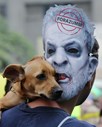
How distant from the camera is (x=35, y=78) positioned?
3279 mm

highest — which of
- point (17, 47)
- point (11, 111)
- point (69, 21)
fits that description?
point (69, 21)

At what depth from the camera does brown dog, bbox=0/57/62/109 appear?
10.7 ft

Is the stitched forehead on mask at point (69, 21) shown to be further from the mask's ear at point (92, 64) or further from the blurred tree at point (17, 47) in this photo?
the blurred tree at point (17, 47)

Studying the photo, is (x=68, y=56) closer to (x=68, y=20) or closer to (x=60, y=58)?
(x=60, y=58)

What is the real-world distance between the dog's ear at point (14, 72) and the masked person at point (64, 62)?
5.4 inches

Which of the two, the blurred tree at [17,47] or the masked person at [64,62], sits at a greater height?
the masked person at [64,62]

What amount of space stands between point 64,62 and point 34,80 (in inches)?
6.8

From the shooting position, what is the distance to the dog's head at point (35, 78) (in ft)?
10.6

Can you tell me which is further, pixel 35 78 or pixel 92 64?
pixel 92 64

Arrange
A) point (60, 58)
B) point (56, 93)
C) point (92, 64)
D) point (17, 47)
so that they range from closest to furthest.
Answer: point (56, 93) < point (60, 58) < point (92, 64) < point (17, 47)

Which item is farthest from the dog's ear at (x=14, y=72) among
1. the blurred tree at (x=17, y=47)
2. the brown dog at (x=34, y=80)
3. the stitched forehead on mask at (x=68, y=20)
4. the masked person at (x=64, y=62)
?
the blurred tree at (x=17, y=47)

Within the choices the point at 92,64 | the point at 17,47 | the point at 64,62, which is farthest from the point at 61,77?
the point at 17,47

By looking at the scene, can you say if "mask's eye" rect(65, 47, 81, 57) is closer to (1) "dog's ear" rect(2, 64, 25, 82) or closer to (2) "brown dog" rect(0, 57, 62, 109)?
(2) "brown dog" rect(0, 57, 62, 109)

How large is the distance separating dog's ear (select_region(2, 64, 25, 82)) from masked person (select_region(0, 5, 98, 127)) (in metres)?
0.14
